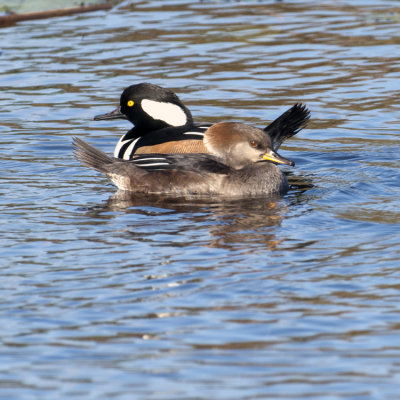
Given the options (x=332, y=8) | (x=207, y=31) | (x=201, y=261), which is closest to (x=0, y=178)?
(x=201, y=261)

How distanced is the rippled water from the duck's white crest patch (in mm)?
944

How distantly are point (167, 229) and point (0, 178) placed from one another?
2745 mm

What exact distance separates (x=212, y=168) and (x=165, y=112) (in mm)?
1732

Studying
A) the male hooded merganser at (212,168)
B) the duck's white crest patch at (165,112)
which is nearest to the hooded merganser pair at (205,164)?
the male hooded merganser at (212,168)

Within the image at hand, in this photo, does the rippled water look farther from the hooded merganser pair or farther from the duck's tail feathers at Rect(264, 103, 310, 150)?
the duck's tail feathers at Rect(264, 103, 310, 150)

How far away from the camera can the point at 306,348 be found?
17.5 feet

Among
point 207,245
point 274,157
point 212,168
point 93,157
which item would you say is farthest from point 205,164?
point 207,245

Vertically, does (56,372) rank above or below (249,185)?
below

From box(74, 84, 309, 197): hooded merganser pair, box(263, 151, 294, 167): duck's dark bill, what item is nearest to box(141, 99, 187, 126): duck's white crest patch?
box(74, 84, 309, 197): hooded merganser pair

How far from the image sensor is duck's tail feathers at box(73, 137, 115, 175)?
31.0 feet

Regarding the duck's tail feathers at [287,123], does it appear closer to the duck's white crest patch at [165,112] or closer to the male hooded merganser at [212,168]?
the male hooded merganser at [212,168]

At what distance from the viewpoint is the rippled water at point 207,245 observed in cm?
514

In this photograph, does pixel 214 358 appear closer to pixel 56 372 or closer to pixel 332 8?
pixel 56 372

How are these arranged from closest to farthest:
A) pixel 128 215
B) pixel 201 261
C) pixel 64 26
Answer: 1. pixel 201 261
2. pixel 128 215
3. pixel 64 26
